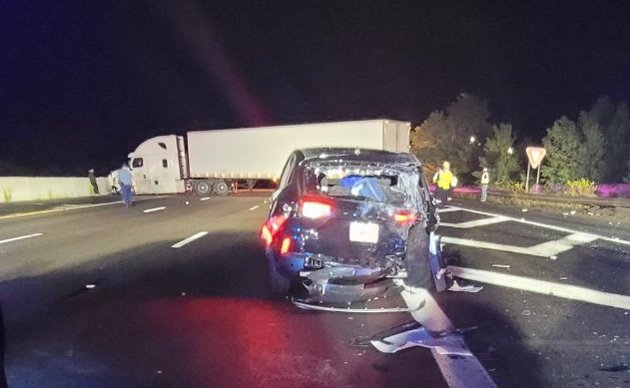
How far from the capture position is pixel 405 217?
6309 mm

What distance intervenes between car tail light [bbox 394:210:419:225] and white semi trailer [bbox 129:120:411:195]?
2386cm

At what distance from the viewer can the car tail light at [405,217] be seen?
629 cm

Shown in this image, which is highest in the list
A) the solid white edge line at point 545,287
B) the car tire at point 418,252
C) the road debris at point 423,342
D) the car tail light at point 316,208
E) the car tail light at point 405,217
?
the car tail light at point 316,208

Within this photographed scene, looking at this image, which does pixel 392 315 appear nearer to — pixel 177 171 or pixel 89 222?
pixel 89 222

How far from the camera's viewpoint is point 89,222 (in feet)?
50.8

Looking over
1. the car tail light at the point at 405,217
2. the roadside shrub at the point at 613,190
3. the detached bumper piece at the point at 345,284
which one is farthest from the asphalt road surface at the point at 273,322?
the roadside shrub at the point at 613,190

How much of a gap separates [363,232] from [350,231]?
0.15 meters

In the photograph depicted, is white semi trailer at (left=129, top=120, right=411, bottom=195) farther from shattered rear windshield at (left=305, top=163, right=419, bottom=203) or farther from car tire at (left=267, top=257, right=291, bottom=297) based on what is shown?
car tire at (left=267, top=257, right=291, bottom=297)

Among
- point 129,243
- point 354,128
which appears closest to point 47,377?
point 129,243

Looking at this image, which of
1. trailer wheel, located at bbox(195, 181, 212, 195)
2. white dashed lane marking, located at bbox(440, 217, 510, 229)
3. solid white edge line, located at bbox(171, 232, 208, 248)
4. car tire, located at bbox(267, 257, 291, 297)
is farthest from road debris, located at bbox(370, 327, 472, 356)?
trailer wheel, located at bbox(195, 181, 212, 195)

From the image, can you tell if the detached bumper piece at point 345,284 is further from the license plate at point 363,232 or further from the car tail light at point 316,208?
the car tail light at point 316,208

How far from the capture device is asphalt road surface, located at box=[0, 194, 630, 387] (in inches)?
170

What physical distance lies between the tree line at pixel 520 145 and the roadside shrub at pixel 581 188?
44.3 inches

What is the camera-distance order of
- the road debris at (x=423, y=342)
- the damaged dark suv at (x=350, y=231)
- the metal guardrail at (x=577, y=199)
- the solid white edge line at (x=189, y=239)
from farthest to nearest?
the metal guardrail at (x=577, y=199), the solid white edge line at (x=189, y=239), the damaged dark suv at (x=350, y=231), the road debris at (x=423, y=342)
